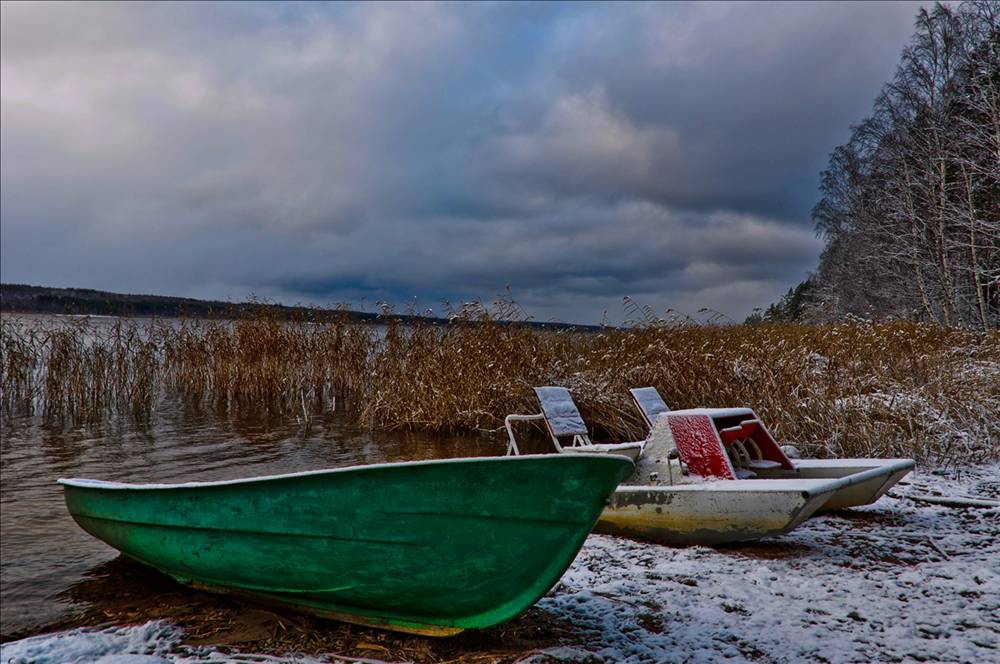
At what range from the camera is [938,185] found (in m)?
19.8

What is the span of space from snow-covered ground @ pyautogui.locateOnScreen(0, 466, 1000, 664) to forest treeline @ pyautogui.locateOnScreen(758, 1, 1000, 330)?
431 inches

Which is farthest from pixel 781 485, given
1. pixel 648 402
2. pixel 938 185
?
pixel 938 185

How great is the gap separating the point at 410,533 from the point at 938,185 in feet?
73.6

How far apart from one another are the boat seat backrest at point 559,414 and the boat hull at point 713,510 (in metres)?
1.42

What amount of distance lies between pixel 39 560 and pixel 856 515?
6.73 m

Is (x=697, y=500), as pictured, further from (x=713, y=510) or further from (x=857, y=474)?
(x=857, y=474)

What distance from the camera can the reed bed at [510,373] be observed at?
7695 mm

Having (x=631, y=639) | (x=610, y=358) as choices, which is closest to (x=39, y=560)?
(x=631, y=639)

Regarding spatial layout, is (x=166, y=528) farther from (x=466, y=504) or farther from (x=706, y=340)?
(x=706, y=340)

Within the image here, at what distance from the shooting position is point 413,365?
37.9ft

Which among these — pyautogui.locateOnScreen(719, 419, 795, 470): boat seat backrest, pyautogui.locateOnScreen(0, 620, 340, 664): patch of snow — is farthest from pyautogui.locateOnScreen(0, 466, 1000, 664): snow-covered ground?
pyautogui.locateOnScreen(719, 419, 795, 470): boat seat backrest

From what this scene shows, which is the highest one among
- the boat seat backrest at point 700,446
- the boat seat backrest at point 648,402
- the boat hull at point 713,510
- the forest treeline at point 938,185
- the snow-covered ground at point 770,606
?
the forest treeline at point 938,185

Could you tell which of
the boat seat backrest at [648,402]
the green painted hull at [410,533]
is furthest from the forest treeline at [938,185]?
the green painted hull at [410,533]

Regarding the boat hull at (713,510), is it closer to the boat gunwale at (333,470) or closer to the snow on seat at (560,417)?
the snow on seat at (560,417)
